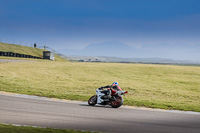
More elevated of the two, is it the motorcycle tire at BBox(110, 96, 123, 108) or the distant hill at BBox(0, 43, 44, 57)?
the distant hill at BBox(0, 43, 44, 57)

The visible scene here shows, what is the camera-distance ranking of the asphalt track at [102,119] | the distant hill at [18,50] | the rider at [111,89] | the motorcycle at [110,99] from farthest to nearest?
the distant hill at [18,50], the rider at [111,89], the motorcycle at [110,99], the asphalt track at [102,119]

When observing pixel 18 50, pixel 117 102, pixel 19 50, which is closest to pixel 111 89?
pixel 117 102

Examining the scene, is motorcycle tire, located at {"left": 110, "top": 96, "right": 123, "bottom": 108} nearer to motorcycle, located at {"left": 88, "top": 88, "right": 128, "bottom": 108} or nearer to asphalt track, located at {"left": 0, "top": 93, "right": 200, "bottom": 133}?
motorcycle, located at {"left": 88, "top": 88, "right": 128, "bottom": 108}

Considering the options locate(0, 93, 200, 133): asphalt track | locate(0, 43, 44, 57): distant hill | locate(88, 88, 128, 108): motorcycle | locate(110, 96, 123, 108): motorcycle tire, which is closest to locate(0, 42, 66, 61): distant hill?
locate(0, 43, 44, 57): distant hill

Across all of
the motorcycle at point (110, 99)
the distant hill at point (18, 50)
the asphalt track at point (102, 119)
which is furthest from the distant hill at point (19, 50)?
the asphalt track at point (102, 119)

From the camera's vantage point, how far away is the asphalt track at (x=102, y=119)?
12812 mm

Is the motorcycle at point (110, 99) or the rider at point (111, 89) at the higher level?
the rider at point (111, 89)

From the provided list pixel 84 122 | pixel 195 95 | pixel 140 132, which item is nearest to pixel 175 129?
pixel 140 132

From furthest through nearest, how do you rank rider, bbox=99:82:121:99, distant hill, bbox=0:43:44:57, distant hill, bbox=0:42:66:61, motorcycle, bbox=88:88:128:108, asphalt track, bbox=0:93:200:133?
distant hill, bbox=0:42:66:61 → distant hill, bbox=0:43:44:57 → rider, bbox=99:82:121:99 → motorcycle, bbox=88:88:128:108 → asphalt track, bbox=0:93:200:133

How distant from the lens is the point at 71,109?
1778cm

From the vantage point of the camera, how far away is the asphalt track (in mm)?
12812

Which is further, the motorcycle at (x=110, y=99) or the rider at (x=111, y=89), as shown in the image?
the rider at (x=111, y=89)

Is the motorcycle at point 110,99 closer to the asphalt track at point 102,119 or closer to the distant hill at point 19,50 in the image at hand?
the asphalt track at point 102,119

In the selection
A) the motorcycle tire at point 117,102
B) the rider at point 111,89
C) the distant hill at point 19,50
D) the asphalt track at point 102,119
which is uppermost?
the distant hill at point 19,50
